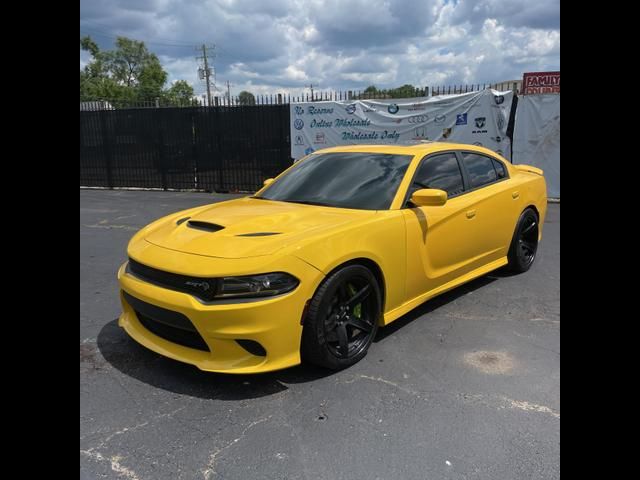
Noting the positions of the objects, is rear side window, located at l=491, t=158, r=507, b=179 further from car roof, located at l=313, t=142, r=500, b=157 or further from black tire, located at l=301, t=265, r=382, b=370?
black tire, located at l=301, t=265, r=382, b=370

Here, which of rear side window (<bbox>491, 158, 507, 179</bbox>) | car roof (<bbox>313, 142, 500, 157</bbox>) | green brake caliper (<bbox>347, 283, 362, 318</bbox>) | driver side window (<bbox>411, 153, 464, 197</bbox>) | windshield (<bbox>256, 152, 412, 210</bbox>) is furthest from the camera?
rear side window (<bbox>491, 158, 507, 179</bbox>)

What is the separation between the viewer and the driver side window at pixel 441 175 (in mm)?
4051

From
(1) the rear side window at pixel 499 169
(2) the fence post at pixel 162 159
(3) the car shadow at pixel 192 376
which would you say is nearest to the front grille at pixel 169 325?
(3) the car shadow at pixel 192 376

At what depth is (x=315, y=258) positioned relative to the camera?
2.96m

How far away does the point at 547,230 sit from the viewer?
25.7 feet

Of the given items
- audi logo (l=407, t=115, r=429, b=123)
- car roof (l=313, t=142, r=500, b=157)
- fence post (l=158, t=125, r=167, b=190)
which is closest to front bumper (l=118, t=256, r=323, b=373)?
car roof (l=313, t=142, r=500, b=157)

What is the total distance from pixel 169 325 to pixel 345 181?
190 centimetres

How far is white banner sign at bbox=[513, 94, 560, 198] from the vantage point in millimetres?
10266

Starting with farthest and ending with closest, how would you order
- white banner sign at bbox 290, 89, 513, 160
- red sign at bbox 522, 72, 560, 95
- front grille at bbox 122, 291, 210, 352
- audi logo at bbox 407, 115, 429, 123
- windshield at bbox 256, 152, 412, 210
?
audi logo at bbox 407, 115, 429, 123 < white banner sign at bbox 290, 89, 513, 160 < red sign at bbox 522, 72, 560, 95 < windshield at bbox 256, 152, 412, 210 < front grille at bbox 122, 291, 210, 352

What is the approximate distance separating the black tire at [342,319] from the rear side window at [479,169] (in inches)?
73.2

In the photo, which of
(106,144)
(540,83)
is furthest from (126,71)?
(540,83)

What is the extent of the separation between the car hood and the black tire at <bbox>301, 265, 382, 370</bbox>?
0.38 m

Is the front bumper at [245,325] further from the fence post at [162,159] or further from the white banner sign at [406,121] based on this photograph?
the fence post at [162,159]

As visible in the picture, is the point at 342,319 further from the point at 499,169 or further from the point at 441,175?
the point at 499,169
